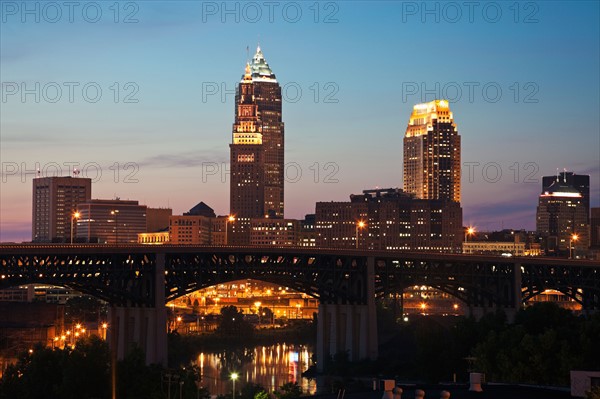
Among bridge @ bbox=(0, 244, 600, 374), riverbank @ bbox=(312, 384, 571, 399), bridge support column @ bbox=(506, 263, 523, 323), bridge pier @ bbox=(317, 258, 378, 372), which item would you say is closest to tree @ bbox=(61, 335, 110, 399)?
bridge @ bbox=(0, 244, 600, 374)

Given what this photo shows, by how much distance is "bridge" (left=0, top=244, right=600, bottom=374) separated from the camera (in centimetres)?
14938

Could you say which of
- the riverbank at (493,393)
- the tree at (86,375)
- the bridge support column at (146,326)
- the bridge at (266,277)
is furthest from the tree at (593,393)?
the bridge support column at (146,326)

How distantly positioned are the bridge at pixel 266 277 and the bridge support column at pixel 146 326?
0.36 feet

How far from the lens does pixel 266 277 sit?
170000 millimetres

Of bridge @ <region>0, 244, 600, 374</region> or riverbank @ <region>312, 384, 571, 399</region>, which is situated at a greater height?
bridge @ <region>0, 244, 600, 374</region>

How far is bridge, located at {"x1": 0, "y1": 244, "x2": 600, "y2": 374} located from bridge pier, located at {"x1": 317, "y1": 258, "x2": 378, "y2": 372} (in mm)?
125

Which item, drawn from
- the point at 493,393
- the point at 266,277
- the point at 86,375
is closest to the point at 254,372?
the point at 266,277

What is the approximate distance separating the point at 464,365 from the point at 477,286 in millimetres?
52421

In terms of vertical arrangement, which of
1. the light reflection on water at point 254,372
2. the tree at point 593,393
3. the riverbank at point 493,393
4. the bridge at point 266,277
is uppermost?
the bridge at point 266,277

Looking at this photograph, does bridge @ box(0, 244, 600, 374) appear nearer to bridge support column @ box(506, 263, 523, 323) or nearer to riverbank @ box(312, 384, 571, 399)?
bridge support column @ box(506, 263, 523, 323)

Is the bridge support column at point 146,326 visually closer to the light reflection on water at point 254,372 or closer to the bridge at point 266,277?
the bridge at point 266,277

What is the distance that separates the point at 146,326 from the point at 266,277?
20355 millimetres

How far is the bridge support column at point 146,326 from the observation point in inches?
6035

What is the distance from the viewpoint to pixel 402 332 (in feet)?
615
